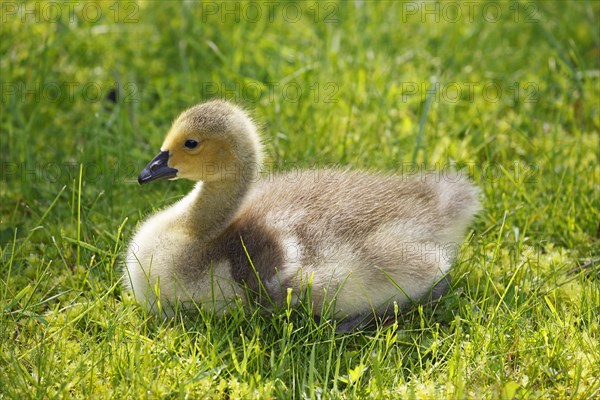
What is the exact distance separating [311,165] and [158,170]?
103 cm

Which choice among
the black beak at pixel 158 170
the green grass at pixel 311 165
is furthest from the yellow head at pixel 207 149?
the green grass at pixel 311 165

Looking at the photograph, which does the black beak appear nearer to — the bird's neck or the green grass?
the bird's neck

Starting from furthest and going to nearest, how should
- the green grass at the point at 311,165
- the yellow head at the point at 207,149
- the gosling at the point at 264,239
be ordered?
the yellow head at the point at 207,149, the gosling at the point at 264,239, the green grass at the point at 311,165

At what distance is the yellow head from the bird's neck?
3cm

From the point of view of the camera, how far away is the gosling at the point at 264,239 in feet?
10.1

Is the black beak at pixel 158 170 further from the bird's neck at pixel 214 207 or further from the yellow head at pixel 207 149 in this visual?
the bird's neck at pixel 214 207

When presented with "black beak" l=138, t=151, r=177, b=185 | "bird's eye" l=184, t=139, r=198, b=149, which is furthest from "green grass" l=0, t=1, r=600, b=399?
"bird's eye" l=184, t=139, r=198, b=149

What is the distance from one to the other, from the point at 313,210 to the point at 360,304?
40 cm

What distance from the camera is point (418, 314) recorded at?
328 cm

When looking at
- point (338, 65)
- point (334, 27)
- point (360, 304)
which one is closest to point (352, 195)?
point (360, 304)

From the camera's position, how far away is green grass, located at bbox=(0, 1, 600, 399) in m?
2.86

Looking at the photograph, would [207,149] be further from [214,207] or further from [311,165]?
[311,165]

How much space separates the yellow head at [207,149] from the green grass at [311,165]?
1.11 ft

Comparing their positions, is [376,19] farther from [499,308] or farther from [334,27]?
[499,308]
